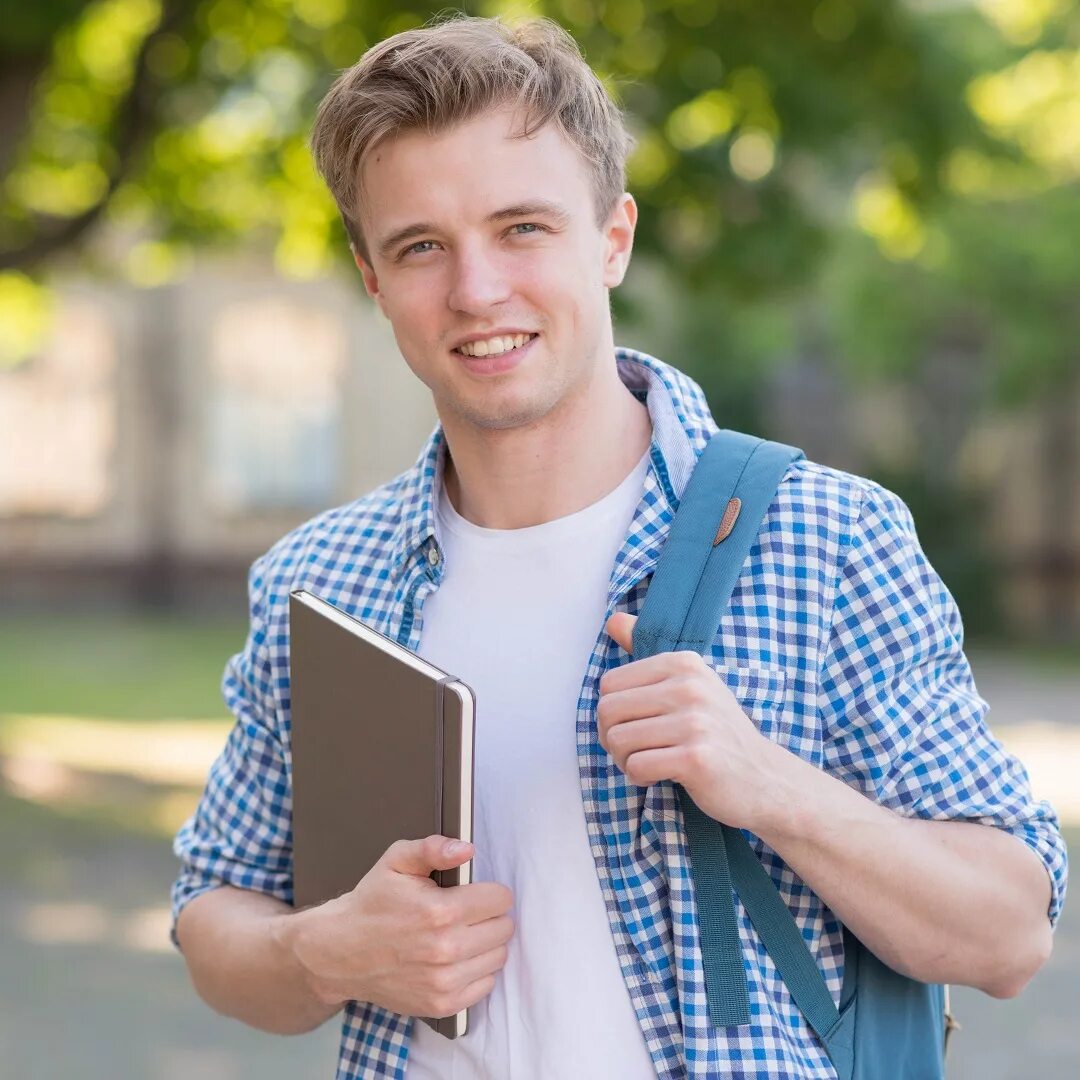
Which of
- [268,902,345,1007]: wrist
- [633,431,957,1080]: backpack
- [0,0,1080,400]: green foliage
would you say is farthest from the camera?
[0,0,1080,400]: green foliage

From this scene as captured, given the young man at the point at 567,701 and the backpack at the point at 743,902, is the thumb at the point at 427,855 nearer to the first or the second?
the young man at the point at 567,701

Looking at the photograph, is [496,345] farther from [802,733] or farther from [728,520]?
[802,733]

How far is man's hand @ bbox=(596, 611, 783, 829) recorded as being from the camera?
5.18 ft

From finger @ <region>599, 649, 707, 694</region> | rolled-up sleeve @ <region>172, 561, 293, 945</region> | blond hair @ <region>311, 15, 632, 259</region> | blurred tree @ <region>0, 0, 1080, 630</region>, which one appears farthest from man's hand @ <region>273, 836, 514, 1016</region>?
blurred tree @ <region>0, 0, 1080, 630</region>

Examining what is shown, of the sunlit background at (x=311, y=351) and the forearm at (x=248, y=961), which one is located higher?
the sunlit background at (x=311, y=351)

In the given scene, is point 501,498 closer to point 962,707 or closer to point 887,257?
point 962,707

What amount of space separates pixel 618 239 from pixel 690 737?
0.78 meters

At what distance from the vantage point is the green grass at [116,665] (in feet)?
40.5

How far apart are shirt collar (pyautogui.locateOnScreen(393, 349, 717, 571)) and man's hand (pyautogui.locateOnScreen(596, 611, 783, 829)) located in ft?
1.06

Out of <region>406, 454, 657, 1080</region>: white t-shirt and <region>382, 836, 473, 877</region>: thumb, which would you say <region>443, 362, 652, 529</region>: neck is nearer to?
<region>406, 454, 657, 1080</region>: white t-shirt

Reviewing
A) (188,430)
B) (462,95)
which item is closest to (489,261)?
(462,95)

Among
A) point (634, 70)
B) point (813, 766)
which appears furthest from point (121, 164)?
point (813, 766)

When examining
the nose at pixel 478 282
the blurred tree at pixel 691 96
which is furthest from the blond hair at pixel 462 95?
the blurred tree at pixel 691 96

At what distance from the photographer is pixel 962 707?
1.73 metres
